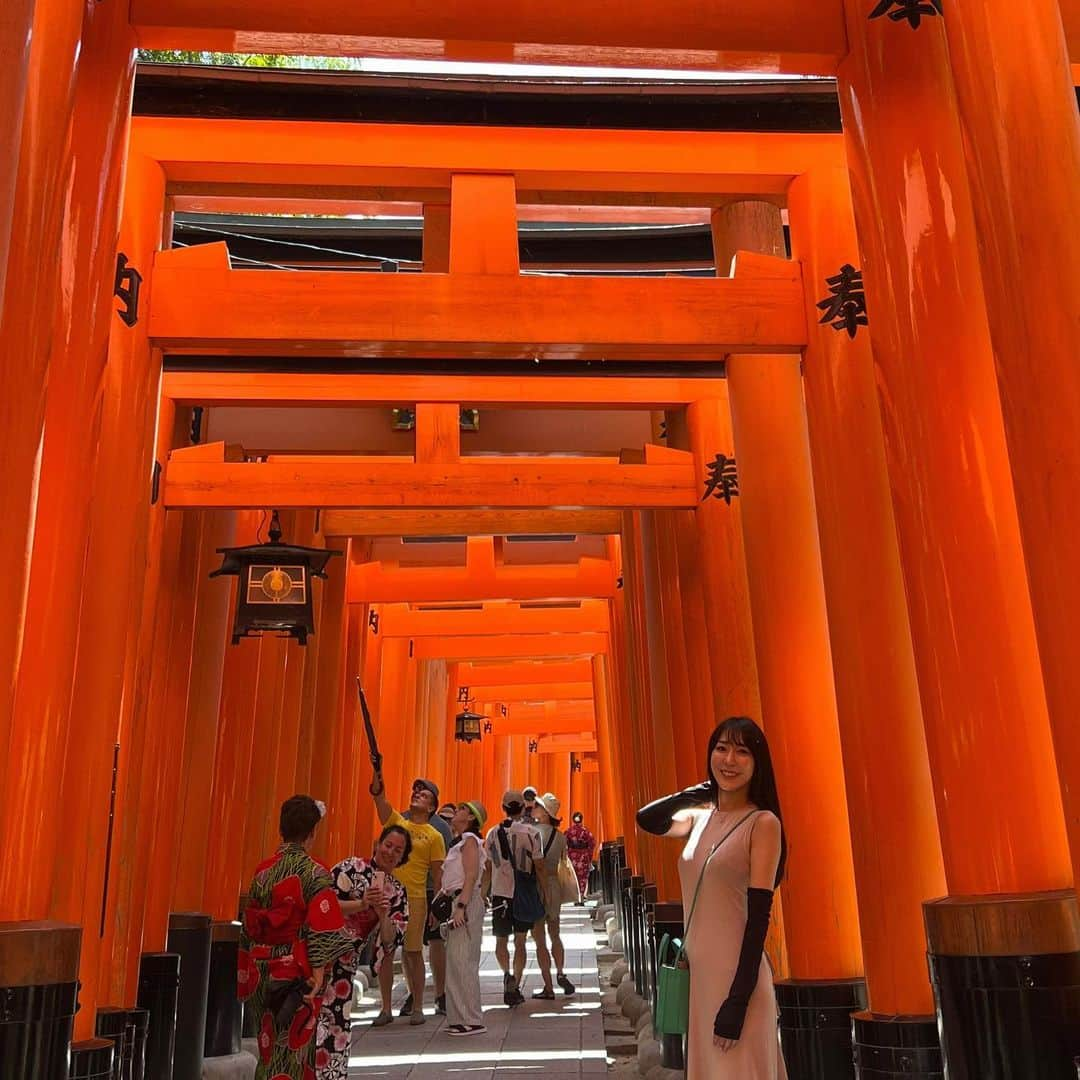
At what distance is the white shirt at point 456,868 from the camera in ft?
27.4

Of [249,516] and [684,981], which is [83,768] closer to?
[684,981]

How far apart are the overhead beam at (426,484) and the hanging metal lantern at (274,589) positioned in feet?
0.98

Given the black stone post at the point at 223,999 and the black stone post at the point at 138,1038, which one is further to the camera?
the black stone post at the point at 223,999

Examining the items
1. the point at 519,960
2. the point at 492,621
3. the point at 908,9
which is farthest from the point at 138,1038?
the point at 492,621

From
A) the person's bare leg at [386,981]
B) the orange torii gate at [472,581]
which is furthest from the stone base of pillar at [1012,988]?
the orange torii gate at [472,581]

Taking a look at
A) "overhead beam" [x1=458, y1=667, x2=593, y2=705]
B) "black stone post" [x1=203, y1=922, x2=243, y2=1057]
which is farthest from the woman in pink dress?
"overhead beam" [x1=458, y1=667, x2=593, y2=705]

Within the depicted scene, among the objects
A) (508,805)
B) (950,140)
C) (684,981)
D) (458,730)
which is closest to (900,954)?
(684,981)

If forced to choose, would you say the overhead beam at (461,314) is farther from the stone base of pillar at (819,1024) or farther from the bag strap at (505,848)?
the bag strap at (505,848)

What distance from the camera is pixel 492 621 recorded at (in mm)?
14797

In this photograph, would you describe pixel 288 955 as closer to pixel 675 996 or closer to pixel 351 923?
pixel 351 923

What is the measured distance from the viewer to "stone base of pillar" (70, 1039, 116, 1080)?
4.51m

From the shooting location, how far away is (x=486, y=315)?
5160 millimetres

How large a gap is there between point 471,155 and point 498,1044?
18.0 ft

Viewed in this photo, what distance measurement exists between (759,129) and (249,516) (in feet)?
17.9
